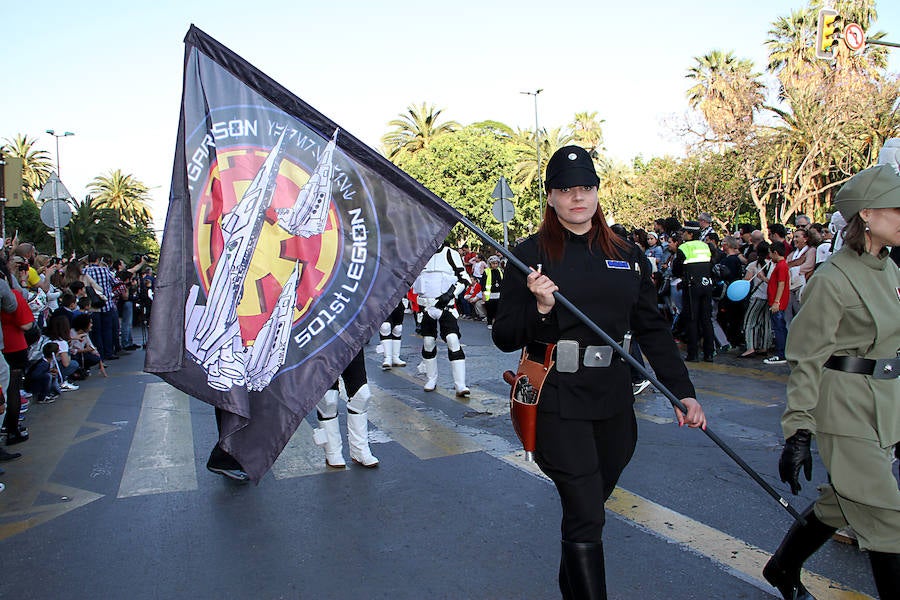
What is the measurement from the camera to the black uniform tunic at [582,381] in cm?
284

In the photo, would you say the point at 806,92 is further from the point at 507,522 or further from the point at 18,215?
Answer: the point at 18,215

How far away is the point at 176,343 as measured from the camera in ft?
10.6

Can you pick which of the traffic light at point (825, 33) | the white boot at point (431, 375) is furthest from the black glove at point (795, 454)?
the traffic light at point (825, 33)

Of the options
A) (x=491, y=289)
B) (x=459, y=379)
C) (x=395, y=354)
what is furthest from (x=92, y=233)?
(x=459, y=379)

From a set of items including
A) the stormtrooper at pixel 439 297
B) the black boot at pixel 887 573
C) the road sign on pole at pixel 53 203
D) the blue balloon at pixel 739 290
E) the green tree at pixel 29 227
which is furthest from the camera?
A: the green tree at pixel 29 227

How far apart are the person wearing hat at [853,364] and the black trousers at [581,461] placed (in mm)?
656

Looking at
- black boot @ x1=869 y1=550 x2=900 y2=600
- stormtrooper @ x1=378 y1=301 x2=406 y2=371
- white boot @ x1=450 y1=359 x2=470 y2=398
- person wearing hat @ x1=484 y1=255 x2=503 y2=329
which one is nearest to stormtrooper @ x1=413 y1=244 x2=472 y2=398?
white boot @ x1=450 y1=359 x2=470 y2=398

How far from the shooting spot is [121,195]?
64500 millimetres

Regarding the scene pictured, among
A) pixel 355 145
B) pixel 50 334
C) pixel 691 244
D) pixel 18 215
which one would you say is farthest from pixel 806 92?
pixel 18 215

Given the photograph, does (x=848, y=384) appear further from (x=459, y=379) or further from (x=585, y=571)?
(x=459, y=379)

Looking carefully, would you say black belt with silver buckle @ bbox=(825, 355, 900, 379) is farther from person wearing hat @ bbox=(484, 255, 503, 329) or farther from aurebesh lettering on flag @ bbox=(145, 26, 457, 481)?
person wearing hat @ bbox=(484, 255, 503, 329)

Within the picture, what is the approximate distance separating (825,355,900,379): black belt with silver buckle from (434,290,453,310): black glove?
20.7ft

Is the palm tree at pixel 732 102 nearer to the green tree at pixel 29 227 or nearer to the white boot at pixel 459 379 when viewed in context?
the white boot at pixel 459 379

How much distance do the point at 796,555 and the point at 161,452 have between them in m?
5.26
